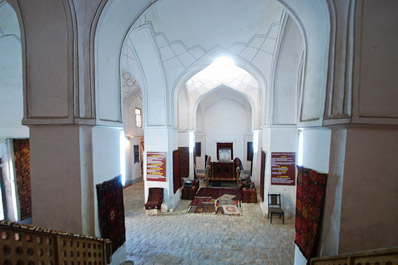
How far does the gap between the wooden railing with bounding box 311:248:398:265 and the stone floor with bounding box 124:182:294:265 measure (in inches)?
107

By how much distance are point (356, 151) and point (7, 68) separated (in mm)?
7339

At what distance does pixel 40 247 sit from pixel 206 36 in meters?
6.15

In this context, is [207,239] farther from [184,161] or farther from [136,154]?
[136,154]

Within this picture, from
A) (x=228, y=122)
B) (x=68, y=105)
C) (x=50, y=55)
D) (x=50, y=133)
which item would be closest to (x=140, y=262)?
(x=50, y=133)

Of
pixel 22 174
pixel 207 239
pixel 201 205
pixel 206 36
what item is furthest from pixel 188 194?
pixel 206 36

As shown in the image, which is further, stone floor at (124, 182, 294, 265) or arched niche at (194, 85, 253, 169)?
arched niche at (194, 85, 253, 169)

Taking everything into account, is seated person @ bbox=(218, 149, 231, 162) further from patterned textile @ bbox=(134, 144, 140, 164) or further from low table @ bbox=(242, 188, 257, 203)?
patterned textile @ bbox=(134, 144, 140, 164)

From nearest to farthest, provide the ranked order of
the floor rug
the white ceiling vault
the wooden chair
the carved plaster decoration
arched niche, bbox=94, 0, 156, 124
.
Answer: arched niche, bbox=94, 0, 156, 124, the white ceiling vault, the wooden chair, the floor rug, the carved plaster decoration

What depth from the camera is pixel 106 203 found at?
291 centimetres

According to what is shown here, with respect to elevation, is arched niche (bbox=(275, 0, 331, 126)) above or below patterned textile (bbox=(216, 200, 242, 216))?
above

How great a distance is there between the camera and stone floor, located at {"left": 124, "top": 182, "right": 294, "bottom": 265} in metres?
4.34

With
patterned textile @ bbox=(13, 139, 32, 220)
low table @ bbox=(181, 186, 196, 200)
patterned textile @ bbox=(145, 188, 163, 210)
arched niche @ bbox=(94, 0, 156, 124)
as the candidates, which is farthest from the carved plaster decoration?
arched niche @ bbox=(94, 0, 156, 124)

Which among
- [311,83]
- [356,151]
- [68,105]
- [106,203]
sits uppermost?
[311,83]

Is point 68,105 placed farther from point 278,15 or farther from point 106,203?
point 278,15
